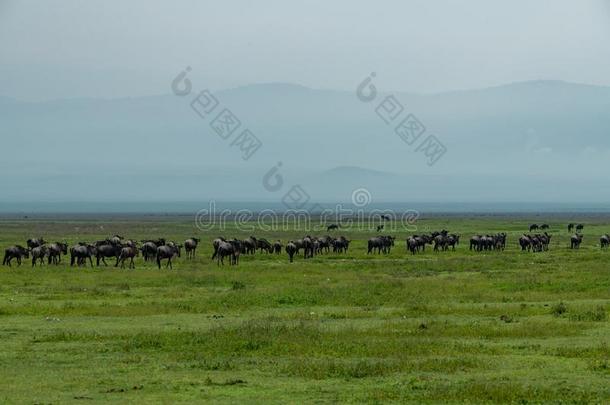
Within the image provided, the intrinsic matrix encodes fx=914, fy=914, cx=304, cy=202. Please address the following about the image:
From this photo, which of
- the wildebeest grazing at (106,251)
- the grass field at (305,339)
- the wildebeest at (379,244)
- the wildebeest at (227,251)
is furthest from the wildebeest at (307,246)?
the grass field at (305,339)

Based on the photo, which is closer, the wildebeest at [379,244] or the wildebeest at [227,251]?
the wildebeest at [227,251]

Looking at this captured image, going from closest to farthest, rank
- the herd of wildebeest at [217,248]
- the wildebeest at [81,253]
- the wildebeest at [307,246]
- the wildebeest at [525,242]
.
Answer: the wildebeest at [81,253] < the herd of wildebeest at [217,248] < the wildebeest at [307,246] < the wildebeest at [525,242]

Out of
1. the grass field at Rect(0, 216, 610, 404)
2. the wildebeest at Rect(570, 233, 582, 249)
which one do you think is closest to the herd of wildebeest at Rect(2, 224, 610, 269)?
the wildebeest at Rect(570, 233, 582, 249)

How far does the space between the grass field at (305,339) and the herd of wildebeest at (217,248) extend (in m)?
9.03

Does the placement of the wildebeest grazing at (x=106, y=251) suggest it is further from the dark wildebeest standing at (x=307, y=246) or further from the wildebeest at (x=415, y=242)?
the wildebeest at (x=415, y=242)

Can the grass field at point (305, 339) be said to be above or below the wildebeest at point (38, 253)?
below

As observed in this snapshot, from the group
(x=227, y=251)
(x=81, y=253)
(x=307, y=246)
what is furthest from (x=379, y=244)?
(x=81, y=253)

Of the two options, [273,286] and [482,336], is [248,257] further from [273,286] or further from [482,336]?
[482,336]

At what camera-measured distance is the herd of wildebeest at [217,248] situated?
4903 centimetres

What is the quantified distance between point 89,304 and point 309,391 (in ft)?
49.5

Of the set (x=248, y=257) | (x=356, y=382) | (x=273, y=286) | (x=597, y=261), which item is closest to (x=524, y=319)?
(x=356, y=382)

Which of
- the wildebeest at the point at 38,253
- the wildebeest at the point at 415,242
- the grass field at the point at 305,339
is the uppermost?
the wildebeest at the point at 415,242

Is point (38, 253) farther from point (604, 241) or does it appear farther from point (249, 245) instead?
point (604, 241)

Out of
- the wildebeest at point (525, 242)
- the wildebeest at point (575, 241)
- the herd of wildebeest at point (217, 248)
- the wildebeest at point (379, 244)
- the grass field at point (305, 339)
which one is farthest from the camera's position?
the wildebeest at point (575, 241)
